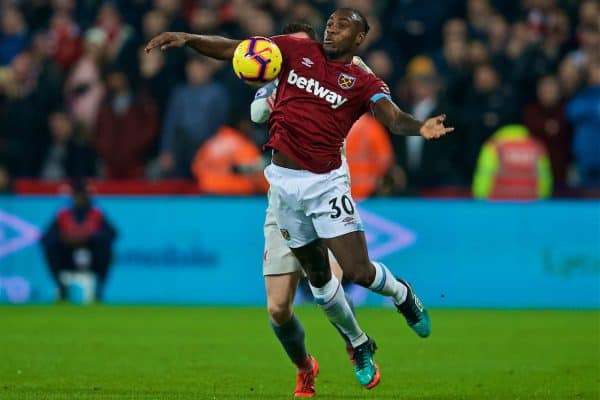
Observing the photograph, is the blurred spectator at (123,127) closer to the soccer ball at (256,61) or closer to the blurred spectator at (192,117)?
A: the blurred spectator at (192,117)

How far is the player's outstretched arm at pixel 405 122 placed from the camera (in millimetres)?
8398

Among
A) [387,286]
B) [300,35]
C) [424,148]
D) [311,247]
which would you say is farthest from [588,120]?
[311,247]

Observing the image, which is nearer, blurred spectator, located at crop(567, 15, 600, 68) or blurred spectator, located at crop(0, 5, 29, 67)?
blurred spectator, located at crop(567, 15, 600, 68)

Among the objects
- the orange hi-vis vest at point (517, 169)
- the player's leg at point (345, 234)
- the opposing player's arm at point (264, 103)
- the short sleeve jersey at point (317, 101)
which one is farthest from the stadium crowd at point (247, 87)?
the player's leg at point (345, 234)

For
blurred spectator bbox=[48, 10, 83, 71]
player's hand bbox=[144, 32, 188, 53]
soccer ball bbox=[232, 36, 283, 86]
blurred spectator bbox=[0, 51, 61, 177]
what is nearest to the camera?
player's hand bbox=[144, 32, 188, 53]

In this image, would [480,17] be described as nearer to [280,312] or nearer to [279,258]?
[279,258]

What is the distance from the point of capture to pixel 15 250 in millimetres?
18766

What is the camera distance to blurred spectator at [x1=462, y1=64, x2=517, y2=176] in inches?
731

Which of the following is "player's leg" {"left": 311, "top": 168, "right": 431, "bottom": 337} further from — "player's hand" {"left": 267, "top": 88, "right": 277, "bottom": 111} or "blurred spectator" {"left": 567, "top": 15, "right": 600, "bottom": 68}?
"blurred spectator" {"left": 567, "top": 15, "right": 600, "bottom": 68}

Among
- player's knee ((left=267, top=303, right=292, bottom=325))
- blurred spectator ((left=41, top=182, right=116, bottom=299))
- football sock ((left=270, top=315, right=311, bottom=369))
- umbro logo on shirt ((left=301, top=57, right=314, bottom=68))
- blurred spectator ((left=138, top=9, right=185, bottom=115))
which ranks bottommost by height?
blurred spectator ((left=41, top=182, right=116, bottom=299))

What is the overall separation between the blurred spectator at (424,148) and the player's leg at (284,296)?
870 cm

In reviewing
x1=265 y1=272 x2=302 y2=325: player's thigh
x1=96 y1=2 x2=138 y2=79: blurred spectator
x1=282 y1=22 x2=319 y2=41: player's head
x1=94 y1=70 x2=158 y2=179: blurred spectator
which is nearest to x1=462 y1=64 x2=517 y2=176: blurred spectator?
x1=94 y1=70 x2=158 y2=179: blurred spectator

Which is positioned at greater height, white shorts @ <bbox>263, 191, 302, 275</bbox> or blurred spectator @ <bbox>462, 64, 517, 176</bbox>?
white shorts @ <bbox>263, 191, 302, 275</bbox>

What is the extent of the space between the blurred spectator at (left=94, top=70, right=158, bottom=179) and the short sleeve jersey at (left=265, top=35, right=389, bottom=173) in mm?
10686
